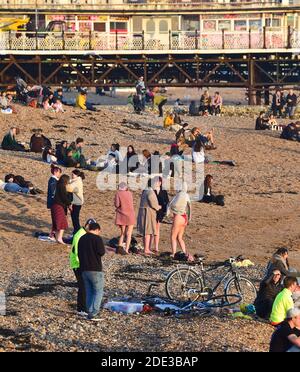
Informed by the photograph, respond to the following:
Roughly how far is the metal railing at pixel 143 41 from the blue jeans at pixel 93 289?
116 ft

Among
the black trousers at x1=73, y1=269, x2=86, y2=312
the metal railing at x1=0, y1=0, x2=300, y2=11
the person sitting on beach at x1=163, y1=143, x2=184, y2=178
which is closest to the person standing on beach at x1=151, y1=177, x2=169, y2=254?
the black trousers at x1=73, y1=269, x2=86, y2=312

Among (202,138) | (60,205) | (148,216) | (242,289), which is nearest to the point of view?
(242,289)

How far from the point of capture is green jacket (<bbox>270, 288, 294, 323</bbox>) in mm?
16234

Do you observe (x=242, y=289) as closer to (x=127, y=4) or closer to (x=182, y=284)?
(x=182, y=284)

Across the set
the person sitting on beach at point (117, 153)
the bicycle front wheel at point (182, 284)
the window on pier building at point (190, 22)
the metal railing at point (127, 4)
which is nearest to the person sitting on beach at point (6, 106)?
the person sitting on beach at point (117, 153)

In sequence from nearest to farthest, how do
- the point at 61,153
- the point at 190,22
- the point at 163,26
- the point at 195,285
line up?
the point at 195,285 → the point at 61,153 → the point at 163,26 → the point at 190,22

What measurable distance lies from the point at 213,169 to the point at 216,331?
1903cm

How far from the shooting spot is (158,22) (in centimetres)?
5822

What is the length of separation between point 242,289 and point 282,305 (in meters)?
2.45

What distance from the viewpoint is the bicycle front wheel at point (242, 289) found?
60.7 ft

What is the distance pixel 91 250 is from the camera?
16984 mm

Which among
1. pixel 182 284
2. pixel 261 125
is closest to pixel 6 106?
pixel 261 125

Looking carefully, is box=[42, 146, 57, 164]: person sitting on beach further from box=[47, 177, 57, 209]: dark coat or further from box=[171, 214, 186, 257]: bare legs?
box=[171, 214, 186, 257]: bare legs

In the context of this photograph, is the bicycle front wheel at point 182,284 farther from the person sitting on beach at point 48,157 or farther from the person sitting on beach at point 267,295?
the person sitting on beach at point 48,157
